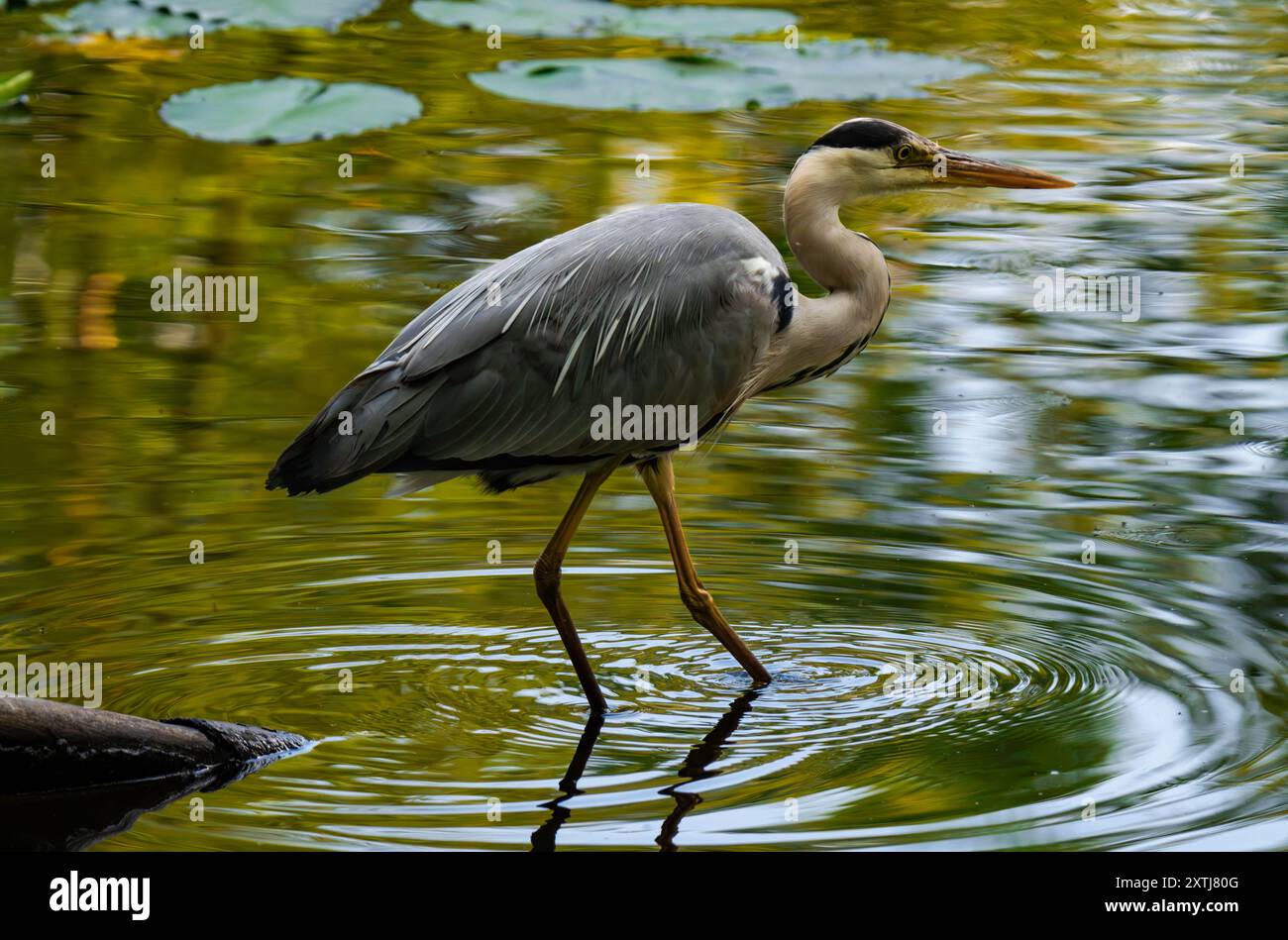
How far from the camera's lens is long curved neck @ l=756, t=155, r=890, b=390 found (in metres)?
6.29

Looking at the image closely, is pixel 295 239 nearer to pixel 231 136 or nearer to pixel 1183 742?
pixel 231 136

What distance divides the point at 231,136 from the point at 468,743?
22.1ft

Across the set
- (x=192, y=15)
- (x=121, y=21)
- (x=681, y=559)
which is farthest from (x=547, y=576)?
(x=121, y=21)

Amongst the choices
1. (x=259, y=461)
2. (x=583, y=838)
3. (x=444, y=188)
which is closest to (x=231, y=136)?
(x=444, y=188)

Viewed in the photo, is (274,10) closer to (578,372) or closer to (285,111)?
(285,111)

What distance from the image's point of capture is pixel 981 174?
21.5 ft

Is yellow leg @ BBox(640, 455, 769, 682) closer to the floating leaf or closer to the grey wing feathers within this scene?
the grey wing feathers

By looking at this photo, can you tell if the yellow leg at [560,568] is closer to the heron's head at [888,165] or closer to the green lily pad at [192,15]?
the heron's head at [888,165]

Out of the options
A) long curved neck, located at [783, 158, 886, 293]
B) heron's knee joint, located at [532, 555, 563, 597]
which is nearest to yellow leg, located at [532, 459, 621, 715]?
heron's knee joint, located at [532, 555, 563, 597]

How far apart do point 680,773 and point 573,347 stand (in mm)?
1461

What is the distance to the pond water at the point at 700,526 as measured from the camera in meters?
5.08

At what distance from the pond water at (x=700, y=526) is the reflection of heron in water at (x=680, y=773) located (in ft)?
0.05

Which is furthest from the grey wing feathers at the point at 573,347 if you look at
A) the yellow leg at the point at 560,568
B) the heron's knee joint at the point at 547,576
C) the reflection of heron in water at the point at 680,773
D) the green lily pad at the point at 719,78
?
the green lily pad at the point at 719,78

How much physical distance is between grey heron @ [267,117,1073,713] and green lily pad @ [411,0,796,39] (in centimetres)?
725
